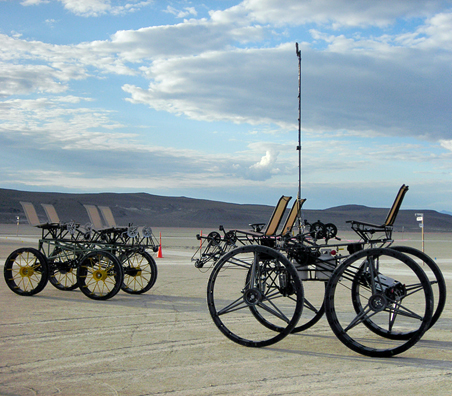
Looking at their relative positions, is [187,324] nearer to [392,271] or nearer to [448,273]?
[392,271]

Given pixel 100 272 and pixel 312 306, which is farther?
pixel 100 272

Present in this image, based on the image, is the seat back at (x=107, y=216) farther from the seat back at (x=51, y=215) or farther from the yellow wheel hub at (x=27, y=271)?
the yellow wheel hub at (x=27, y=271)

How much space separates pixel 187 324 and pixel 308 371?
294 centimetres

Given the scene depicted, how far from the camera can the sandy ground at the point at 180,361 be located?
5.03 m

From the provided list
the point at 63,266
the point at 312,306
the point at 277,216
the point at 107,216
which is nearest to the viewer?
the point at 312,306

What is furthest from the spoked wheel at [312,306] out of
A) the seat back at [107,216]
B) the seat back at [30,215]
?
the seat back at [30,215]

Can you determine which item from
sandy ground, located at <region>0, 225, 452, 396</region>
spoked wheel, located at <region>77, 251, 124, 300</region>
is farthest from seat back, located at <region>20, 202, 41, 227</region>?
sandy ground, located at <region>0, 225, 452, 396</region>

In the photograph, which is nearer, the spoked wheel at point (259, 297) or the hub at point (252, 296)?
the spoked wheel at point (259, 297)

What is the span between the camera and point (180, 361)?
234 inches

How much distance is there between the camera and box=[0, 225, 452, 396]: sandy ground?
503cm

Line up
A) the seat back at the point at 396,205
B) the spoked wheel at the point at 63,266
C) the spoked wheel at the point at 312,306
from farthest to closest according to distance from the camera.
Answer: the spoked wheel at the point at 63,266 < the spoked wheel at the point at 312,306 < the seat back at the point at 396,205

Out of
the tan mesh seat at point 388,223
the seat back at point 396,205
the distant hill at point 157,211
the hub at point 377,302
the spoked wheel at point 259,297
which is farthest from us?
the distant hill at point 157,211

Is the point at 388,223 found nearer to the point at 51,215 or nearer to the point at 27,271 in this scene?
the point at 27,271

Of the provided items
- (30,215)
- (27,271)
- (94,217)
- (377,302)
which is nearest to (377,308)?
(377,302)
